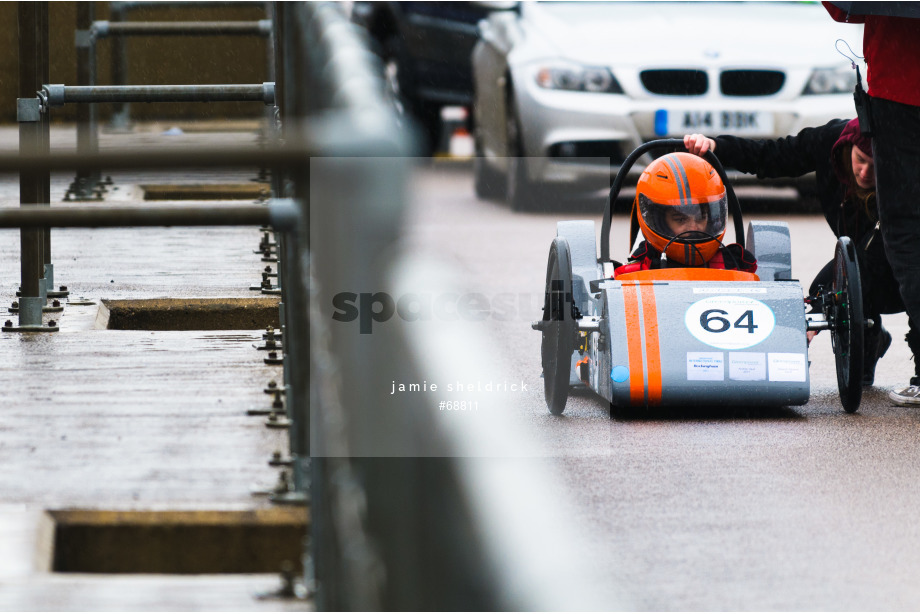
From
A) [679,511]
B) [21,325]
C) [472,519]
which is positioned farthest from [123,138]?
[472,519]

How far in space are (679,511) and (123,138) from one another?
7.55m

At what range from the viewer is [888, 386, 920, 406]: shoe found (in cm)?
593

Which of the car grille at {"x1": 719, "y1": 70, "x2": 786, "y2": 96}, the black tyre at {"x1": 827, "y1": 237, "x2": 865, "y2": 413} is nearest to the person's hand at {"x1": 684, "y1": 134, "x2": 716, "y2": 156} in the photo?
the black tyre at {"x1": 827, "y1": 237, "x2": 865, "y2": 413}

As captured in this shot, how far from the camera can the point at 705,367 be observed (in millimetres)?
5578

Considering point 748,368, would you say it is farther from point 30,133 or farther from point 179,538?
point 179,538

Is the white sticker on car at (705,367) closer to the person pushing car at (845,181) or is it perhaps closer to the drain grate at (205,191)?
the person pushing car at (845,181)

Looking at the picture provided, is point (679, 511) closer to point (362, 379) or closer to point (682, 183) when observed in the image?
point (682, 183)

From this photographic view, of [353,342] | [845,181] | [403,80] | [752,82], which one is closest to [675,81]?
[752,82]

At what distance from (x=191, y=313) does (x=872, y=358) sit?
9.05 ft

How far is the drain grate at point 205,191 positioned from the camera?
879 centimetres

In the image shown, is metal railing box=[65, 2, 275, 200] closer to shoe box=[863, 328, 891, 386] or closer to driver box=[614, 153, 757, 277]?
driver box=[614, 153, 757, 277]

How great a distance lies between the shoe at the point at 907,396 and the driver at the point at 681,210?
0.92 m

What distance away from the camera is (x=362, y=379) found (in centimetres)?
162

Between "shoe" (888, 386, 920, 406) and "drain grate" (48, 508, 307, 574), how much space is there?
11.4 ft
